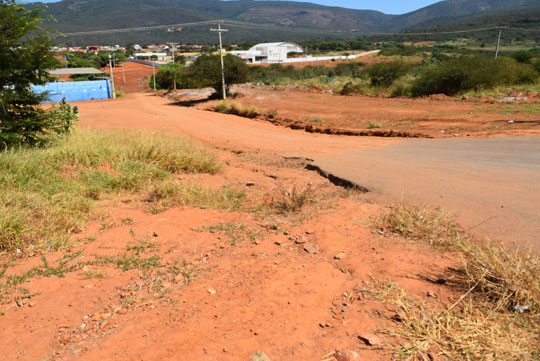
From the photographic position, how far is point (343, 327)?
324 centimetres

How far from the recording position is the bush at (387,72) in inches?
1239

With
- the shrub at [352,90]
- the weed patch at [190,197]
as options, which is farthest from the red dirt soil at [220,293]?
the shrub at [352,90]

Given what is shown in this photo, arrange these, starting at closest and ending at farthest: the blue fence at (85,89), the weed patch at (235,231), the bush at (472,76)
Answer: the weed patch at (235,231), the bush at (472,76), the blue fence at (85,89)

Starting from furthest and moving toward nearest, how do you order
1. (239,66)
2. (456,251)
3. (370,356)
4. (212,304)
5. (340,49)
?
1. (340,49)
2. (239,66)
3. (456,251)
4. (212,304)
5. (370,356)

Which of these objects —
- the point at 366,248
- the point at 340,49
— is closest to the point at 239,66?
the point at 366,248

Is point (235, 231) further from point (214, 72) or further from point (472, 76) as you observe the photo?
A: point (214, 72)

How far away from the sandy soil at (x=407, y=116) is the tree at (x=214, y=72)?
5320 millimetres

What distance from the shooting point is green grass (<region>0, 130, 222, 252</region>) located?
4992 millimetres

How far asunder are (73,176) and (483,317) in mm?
6845

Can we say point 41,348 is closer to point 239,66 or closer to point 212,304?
point 212,304

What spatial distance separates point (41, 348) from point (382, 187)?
5314 millimetres

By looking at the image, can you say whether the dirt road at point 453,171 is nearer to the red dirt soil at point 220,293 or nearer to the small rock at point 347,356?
the red dirt soil at point 220,293

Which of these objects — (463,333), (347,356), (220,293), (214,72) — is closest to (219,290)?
(220,293)

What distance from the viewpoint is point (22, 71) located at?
8727 millimetres
